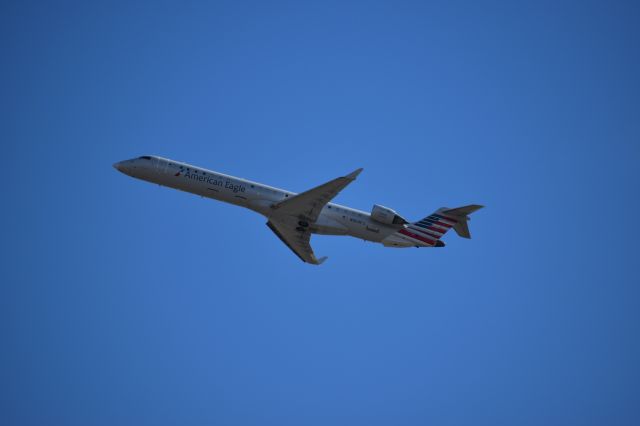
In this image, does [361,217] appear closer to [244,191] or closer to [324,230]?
[324,230]

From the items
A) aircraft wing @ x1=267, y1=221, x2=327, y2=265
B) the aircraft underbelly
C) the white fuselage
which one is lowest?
aircraft wing @ x1=267, y1=221, x2=327, y2=265

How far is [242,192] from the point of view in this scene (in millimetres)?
37031

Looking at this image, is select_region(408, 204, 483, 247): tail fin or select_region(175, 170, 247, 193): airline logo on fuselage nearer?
select_region(175, 170, 247, 193): airline logo on fuselage

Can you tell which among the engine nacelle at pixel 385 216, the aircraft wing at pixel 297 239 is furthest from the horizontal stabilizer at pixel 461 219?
the aircraft wing at pixel 297 239

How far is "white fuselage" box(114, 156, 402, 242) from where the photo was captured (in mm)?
37094

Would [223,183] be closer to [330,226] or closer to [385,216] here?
[330,226]

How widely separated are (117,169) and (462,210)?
20354 millimetres

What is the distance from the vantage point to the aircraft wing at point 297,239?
38938 mm

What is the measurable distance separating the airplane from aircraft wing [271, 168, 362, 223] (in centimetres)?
6

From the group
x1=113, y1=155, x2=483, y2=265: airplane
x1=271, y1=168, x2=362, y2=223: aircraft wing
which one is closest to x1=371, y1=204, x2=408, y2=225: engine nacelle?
x1=113, y1=155, x2=483, y2=265: airplane

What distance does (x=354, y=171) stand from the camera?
33.7 meters

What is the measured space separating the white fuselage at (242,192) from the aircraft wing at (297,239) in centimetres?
110

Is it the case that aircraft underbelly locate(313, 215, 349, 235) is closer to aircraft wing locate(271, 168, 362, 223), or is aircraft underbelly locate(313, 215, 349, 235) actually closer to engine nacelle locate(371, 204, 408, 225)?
aircraft wing locate(271, 168, 362, 223)

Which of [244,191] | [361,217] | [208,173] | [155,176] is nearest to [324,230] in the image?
[361,217]
